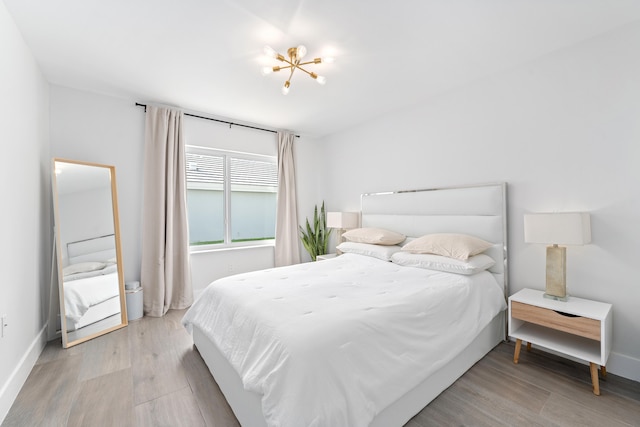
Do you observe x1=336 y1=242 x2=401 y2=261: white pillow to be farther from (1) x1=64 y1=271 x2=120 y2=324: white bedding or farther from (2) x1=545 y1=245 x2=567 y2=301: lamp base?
(1) x1=64 y1=271 x2=120 y2=324: white bedding

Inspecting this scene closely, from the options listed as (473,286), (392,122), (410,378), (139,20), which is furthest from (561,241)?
(139,20)

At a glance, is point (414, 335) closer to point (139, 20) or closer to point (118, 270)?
point (139, 20)

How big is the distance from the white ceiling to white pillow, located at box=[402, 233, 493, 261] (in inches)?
64.8

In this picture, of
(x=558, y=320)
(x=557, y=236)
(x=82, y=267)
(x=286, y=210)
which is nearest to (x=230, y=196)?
(x=286, y=210)

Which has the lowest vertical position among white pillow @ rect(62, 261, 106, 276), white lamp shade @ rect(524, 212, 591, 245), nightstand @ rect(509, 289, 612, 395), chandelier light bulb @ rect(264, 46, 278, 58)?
nightstand @ rect(509, 289, 612, 395)

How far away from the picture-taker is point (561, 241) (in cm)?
198

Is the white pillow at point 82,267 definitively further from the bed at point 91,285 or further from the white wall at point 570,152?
the white wall at point 570,152

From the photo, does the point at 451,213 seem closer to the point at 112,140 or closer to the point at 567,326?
the point at 567,326

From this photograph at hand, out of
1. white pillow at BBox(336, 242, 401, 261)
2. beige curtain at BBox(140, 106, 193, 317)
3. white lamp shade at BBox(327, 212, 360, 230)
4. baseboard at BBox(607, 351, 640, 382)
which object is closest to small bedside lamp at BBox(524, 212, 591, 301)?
baseboard at BBox(607, 351, 640, 382)

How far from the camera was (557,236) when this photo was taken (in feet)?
6.57

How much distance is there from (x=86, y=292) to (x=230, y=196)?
2014mm

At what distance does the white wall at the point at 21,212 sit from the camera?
175 centimetres

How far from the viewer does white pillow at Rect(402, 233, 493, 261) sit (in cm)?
241

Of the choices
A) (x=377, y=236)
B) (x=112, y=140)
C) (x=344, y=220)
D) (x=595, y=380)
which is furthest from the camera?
(x=344, y=220)
